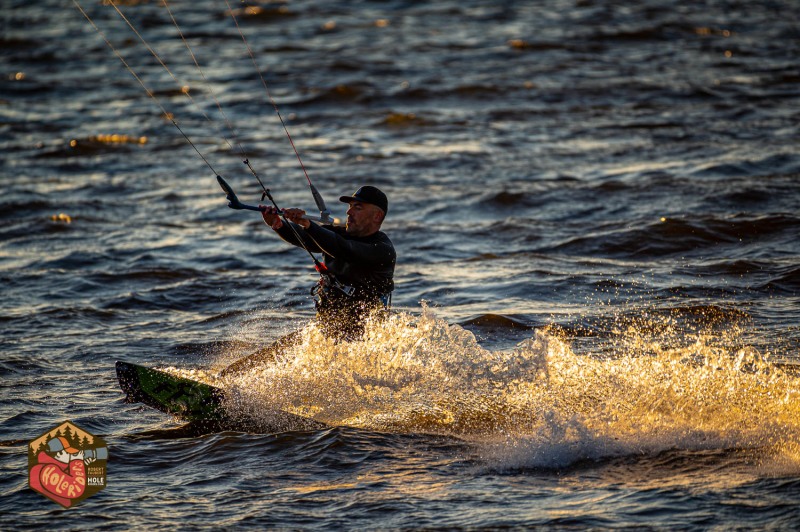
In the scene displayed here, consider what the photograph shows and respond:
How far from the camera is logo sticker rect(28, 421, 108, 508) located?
23.8 feet

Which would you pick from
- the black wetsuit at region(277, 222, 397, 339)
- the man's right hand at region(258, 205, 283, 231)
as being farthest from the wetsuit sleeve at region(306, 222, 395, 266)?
the man's right hand at region(258, 205, 283, 231)

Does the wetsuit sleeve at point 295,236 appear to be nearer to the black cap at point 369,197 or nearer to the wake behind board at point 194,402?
the black cap at point 369,197

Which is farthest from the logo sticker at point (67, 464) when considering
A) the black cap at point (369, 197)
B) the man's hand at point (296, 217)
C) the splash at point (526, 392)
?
the black cap at point (369, 197)

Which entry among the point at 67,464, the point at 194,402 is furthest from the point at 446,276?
the point at 67,464

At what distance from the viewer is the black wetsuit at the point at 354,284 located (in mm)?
8641

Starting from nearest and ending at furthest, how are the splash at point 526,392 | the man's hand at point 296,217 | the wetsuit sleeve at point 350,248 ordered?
1. the splash at point 526,392
2. the man's hand at point 296,217
3. the wetsuit sleeve at point 350,248

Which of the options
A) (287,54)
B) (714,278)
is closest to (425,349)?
(714,278)

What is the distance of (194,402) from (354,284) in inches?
65.3

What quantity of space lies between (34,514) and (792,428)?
209 inches

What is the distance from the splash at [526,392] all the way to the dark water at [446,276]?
0.09 ft

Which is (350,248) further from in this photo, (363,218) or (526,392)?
(526,392)

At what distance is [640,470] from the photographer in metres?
7.10

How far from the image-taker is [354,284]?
28.7 ft

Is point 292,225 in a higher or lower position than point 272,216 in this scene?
lower
